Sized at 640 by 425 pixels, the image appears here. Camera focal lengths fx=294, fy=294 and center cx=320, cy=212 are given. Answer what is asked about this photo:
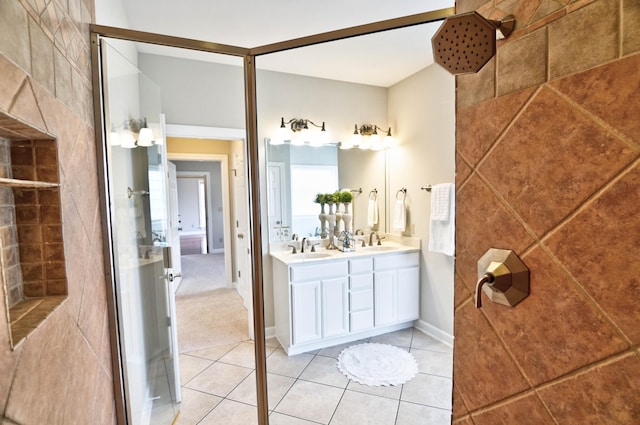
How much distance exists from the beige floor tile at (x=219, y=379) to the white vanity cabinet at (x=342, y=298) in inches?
18.3

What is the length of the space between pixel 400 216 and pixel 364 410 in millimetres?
1816

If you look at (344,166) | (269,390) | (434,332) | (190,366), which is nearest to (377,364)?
(434,332)

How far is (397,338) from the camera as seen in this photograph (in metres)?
2.91

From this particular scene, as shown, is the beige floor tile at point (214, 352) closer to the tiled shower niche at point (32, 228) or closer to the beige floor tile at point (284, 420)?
the beige floor tile at point (284, 420)

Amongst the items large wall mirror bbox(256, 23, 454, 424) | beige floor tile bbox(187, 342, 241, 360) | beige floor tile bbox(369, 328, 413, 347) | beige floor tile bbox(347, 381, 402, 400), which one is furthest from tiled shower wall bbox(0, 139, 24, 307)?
beige floor tile bbox(369, 328, 413, 347)

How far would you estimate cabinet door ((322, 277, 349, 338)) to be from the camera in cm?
269

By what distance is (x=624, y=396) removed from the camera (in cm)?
56

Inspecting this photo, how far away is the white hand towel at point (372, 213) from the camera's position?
322 cm

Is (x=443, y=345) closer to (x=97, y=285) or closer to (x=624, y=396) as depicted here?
(x=624, y=396)

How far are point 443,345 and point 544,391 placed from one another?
2.31 m

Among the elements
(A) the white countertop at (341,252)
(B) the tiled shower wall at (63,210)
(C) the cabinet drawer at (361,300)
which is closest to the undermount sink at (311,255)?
(A) the white countertop at (341,252)

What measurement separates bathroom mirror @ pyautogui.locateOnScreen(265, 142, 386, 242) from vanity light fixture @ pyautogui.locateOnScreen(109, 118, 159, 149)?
1.17 metres

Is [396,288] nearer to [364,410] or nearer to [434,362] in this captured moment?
[434,362]

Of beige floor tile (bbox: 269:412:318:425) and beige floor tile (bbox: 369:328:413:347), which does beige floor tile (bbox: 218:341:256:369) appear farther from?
beige floor tile (bbox: 369:328:413:347)
